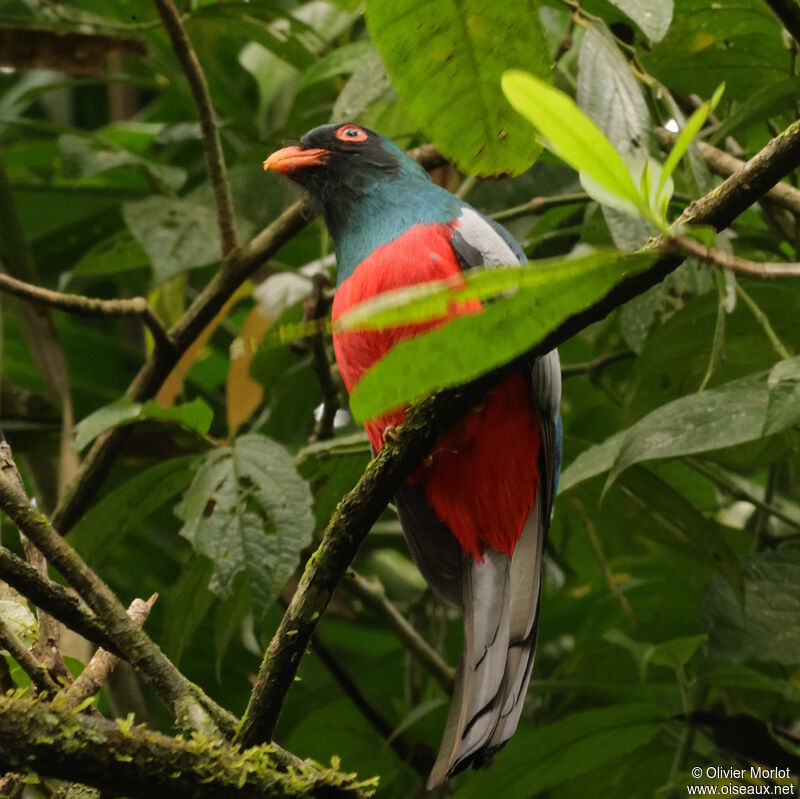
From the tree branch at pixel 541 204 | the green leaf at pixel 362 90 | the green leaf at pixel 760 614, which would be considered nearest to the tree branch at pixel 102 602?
the green leaf at pixel 760 614

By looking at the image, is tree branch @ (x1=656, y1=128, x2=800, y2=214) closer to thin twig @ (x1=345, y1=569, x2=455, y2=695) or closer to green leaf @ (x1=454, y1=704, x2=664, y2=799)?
green leaf @ (x1=454, y1=704, x2=664, y2=799)

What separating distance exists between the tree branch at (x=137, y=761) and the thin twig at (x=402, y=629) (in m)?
1.57

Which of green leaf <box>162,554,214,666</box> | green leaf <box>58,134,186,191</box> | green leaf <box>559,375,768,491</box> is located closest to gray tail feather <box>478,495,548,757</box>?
green leaf <box>559,375,768,491</box>

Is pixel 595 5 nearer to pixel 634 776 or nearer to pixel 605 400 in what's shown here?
pixel 605 400

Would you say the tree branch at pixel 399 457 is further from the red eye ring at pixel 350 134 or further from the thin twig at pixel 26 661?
the red eye ring at pixel 350 134

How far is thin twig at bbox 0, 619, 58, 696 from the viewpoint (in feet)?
5.07

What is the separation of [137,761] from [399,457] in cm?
59

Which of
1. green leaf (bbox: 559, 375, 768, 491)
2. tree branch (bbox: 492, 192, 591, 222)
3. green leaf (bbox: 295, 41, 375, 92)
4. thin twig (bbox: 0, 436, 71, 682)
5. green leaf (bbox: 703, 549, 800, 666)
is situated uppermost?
green leaf (bbox: 295, 41, 375, 92)

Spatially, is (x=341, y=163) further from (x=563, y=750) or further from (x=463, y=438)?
(x=563, y=750)

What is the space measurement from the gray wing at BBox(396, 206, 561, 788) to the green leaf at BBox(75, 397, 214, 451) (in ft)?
1.91

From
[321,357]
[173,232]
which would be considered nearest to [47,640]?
[321,357]

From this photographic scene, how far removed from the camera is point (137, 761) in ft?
4.76

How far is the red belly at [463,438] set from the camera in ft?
9.14

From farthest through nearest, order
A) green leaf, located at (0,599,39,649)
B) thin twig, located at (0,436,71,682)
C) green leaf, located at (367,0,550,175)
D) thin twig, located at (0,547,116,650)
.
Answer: thin twig, located at (0,436,71,682)
green leaf, located at (0,599,39,649)
thin twig, located at (0,547,116,650)
green leaf, located at (367,0,550,175)
